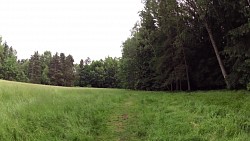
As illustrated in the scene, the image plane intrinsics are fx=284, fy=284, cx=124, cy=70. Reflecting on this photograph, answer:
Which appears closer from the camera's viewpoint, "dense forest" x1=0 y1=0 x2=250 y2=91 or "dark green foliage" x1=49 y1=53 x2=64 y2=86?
"dense forest" x1=0 y1=0 x2=250 y2=91

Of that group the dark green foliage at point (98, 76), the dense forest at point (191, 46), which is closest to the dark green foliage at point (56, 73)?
the dark green foliage at point (98, 76)

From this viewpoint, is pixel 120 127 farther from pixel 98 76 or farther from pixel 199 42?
pixel 98 76

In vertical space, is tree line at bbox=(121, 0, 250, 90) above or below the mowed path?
above

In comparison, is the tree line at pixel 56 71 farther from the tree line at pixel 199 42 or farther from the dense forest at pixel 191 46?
the tree line at pixel 199 42

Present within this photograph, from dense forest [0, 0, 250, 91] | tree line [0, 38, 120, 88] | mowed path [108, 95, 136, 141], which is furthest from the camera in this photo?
tree line [0, 38, 120, 88]

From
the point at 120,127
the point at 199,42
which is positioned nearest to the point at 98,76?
the point at 199,42

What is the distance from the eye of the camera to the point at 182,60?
44.1 m

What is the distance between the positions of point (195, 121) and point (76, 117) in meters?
4.16

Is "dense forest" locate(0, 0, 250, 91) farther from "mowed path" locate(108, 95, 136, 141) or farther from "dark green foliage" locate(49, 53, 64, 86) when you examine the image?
"dark green foliage" locate(49, 53, 64, 86)

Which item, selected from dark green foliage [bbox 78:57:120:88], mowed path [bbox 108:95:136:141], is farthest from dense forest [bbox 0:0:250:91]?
dark green foliage [bbox 78:57:120:88]

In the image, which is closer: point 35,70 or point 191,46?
point 191,46

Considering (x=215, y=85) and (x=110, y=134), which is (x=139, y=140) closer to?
(x=110, y=134)

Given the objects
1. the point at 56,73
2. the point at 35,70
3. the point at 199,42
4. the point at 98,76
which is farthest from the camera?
the point at 98,76

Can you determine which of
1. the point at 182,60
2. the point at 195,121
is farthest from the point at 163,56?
the point at 195,121
